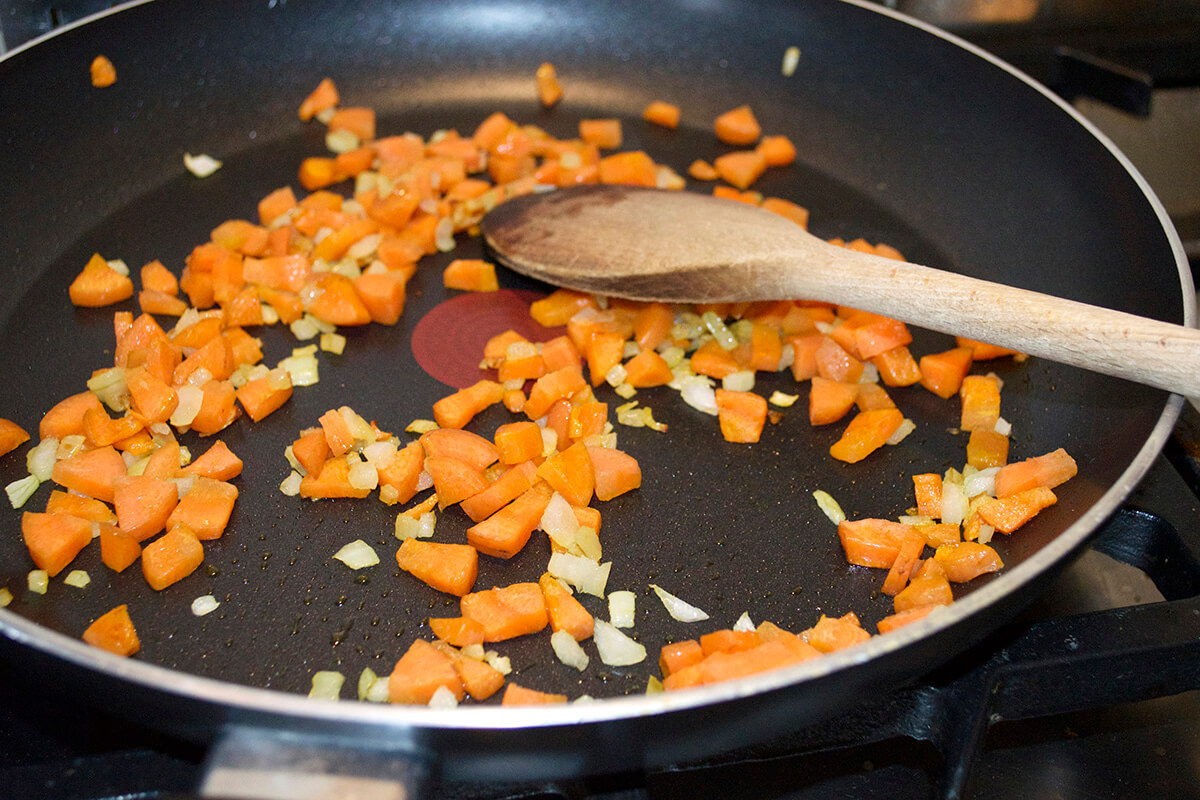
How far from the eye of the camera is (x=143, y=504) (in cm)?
133

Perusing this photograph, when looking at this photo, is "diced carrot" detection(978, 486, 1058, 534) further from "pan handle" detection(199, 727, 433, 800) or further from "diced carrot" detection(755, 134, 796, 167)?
"diced carrot" detection(755, 134, 796, 167)

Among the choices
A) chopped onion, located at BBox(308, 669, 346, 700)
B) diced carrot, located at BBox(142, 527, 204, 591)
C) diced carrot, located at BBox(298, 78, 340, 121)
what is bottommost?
chopped onion, located at BBox(308, 669, 346, 700)

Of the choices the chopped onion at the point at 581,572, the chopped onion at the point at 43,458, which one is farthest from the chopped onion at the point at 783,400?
the chopped onion at the point at 43,458

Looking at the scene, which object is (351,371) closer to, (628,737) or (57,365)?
(57,365)

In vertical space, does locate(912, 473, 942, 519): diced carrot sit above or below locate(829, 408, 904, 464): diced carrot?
below

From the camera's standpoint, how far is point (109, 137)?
1.97 metres

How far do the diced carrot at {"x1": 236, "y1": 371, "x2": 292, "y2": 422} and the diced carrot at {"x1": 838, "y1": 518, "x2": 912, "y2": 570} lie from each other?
100cm

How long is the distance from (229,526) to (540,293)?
772 millimetres

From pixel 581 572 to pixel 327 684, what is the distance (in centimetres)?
39

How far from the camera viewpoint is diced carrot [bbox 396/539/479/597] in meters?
1.27

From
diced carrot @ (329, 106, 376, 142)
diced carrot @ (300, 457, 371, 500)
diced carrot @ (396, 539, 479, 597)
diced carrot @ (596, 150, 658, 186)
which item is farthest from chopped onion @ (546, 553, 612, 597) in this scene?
diced carrot @ (329, 106, 376, 142)

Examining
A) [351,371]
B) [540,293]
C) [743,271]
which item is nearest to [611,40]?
[540,293]

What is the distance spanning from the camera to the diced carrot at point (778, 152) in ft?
6.93

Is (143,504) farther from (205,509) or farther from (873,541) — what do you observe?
(873,541)
